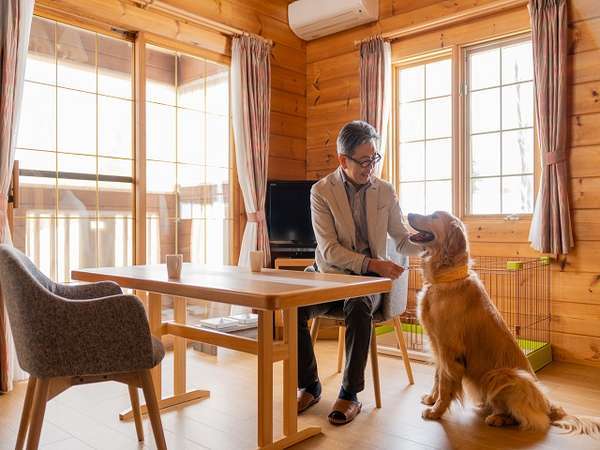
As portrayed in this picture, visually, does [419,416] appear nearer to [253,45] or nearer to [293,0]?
[253,45]

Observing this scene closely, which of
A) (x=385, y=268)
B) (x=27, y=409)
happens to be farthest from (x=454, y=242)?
(x=27, y=409)

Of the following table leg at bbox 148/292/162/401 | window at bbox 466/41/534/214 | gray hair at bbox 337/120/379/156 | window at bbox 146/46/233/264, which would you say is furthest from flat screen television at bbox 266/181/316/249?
table leg at bbox 148/292/162/401

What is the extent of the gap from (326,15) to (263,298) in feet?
10.5

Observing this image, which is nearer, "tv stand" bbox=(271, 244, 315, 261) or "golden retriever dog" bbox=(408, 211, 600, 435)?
"golden retriever dog" bbox=(408, 211, 600, 435)

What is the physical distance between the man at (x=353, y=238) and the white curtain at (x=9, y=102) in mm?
1536

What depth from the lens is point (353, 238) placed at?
253 centimetres

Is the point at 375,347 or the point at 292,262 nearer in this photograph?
the point at 375,347

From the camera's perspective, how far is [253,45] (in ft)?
13.4

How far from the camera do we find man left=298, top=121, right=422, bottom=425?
2309 mm

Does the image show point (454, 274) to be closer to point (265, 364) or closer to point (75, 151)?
point (265, 364)

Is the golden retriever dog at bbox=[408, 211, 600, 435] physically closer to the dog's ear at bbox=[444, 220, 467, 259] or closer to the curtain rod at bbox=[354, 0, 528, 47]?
the dog's ear at bbox=[444, 220, 467, 259]

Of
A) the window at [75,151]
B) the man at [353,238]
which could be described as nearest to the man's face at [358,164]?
the man at [353,238]

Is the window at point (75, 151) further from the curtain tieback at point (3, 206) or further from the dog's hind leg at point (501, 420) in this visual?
the dog's hind leg at point (501, 420)

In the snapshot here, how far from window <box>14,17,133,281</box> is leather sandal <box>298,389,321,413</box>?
5.42 ft
